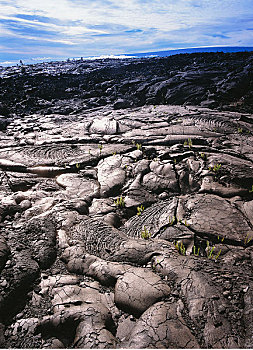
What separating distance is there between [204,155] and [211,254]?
2.89 m

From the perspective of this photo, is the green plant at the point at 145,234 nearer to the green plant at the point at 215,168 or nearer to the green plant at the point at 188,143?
the green plant at the point at 215,168

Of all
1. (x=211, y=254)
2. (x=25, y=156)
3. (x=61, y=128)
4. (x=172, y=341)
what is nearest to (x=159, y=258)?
(x=211, y=254)

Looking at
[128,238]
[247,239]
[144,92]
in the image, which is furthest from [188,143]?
[144,92]

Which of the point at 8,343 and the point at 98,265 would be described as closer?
the point at 8,343

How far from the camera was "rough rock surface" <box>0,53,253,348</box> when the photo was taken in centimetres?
205

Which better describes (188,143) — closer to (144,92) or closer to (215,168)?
(215,168)

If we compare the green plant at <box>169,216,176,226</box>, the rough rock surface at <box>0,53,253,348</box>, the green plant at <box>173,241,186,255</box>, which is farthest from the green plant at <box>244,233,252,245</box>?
the green plant at <box>169,216,176,226</box>

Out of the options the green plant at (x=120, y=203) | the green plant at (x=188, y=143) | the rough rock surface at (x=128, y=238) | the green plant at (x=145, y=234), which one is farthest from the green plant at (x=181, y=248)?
the green plant at (x=188, y=143)

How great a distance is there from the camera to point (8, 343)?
199cm

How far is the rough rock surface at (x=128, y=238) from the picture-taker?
205 centimetres

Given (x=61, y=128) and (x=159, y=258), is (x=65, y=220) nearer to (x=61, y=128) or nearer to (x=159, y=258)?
(x=159, y=258)

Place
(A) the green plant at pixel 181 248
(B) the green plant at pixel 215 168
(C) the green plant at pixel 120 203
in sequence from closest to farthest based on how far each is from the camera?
1. (A) the green plant at pixel 181 248
2. (C) the green plant at pixel 120 203
3. (B) the green plant at pixel 215 168

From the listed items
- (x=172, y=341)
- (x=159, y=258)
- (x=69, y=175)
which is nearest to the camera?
(x=172, y=341)

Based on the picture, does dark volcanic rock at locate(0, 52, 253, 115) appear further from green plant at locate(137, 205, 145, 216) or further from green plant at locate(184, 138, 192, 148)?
green plant at locate(137, 205, 145, 216)
